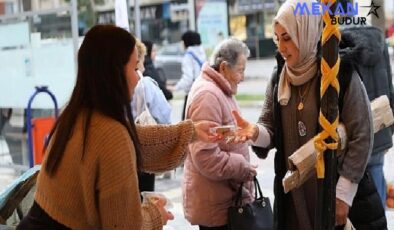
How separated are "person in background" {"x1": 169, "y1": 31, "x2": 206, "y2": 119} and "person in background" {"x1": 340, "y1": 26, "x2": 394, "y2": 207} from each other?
4.45 meters

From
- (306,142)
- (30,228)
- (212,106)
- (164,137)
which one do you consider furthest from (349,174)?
(30,228)

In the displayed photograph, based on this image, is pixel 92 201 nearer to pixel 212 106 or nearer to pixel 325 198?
pixel 325 198

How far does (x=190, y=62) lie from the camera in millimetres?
8305

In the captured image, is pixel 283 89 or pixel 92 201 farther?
pixel 283 89

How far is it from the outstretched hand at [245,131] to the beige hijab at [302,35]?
12.4 inches

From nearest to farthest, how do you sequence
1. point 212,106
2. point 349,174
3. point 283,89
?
point 349,174 < point 283,89 < point 212,106

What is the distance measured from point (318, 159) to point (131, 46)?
79 cm

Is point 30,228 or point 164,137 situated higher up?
point 164,137

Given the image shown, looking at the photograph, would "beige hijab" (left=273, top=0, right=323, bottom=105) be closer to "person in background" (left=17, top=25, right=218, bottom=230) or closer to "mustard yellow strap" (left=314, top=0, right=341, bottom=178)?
"mustard yellow strap" (left=314, top=0, right=341, bottom=178)

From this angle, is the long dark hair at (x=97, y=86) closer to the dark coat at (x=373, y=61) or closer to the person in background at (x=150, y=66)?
the dark coat at (x=373, y=61)

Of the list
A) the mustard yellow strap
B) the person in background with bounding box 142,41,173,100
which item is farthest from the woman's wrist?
the person in background with bounding box 142,41,173,100

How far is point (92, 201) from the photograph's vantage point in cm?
218

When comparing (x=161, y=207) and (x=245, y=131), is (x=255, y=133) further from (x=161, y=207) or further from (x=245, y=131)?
(x=161, y=207)

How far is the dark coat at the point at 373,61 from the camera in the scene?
10.2ft
